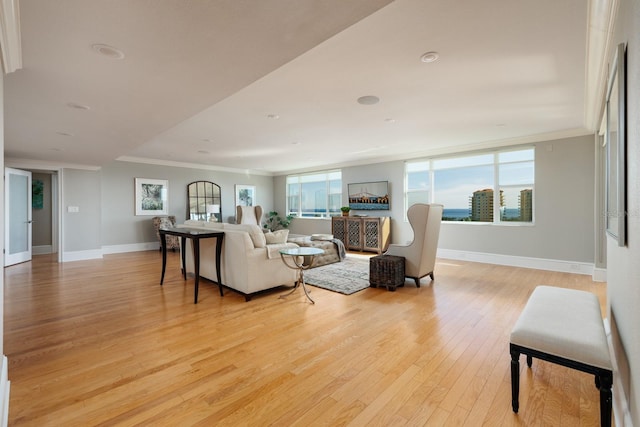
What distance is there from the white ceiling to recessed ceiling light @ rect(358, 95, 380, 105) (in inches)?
5.5

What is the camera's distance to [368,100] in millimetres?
3621

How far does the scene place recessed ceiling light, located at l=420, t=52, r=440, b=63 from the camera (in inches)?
99.3

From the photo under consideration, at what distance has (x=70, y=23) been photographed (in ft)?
5.51

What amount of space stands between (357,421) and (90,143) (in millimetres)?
5482

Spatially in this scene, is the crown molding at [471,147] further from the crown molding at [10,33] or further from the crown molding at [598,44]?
the crown molding at [10,33]

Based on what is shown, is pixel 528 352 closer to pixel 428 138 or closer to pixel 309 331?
pixel 309 331

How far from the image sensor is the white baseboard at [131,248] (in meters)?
7.58

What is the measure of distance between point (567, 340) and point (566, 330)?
4.4 inches

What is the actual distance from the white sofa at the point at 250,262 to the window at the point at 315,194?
207 inches

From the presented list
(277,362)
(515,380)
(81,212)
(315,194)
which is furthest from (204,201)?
(515,380)

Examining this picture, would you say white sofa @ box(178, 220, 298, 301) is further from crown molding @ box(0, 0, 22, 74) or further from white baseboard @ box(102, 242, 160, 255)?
white baseboard @ box(102, 242, 160, 255)

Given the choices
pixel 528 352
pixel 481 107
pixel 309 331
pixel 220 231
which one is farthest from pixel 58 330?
pixel 481 107

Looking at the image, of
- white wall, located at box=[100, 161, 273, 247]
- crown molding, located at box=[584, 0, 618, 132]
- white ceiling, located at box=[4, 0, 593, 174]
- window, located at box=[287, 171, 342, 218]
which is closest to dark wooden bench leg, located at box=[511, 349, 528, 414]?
white ceiling, located at box=[4, 0, 593, 174]

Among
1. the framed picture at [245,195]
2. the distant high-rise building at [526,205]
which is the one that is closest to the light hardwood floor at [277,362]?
the distant high-rise building at [526,205]
